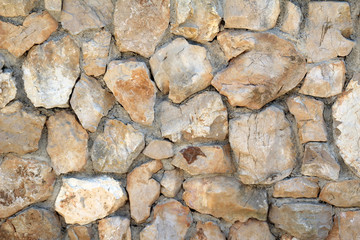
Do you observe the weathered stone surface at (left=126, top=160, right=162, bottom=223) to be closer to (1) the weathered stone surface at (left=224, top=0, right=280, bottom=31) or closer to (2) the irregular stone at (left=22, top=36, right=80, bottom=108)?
(2) the irregular stone at (left=22, top=36, right=80, bottom=108)

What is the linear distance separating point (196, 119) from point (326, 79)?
453mm

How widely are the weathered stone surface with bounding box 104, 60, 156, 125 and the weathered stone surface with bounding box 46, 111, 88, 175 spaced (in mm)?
193

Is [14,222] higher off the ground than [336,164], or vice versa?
[336,164]

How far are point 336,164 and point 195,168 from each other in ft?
1.56

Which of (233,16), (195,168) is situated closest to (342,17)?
(233,16)

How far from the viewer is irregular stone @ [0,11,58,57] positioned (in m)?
1.35

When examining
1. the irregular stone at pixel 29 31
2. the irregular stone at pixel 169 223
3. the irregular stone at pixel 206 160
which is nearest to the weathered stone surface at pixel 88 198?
the irregular stone at pixel 169 223

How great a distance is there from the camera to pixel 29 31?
1.36 meters

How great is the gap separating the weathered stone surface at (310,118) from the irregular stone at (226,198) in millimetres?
256

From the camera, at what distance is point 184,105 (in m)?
1.35

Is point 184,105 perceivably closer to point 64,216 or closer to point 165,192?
point 165,192

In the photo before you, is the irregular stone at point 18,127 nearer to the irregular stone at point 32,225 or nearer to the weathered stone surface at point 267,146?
the irregular stone at point 32,225

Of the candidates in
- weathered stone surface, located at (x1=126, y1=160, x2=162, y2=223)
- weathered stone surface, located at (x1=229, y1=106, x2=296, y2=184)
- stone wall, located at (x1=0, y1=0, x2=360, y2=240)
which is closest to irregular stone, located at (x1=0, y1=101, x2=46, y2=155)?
stone wall, located at (x1=0, y1=0, x2=360, y2=240)

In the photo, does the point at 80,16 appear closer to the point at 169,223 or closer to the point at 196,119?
the point at 196,119
